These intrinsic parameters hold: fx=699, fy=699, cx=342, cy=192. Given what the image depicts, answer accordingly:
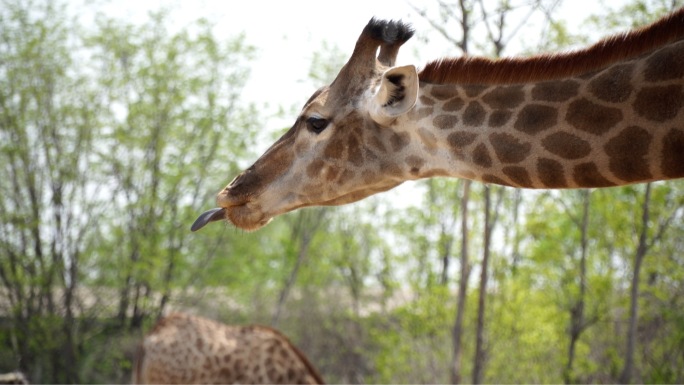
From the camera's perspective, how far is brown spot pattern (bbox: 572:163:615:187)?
2.64 metres

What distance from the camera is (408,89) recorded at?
289 cm

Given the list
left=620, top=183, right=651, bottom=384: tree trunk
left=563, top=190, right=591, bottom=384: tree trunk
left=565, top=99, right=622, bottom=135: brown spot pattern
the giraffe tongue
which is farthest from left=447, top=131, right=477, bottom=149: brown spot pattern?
left=563, top=190, right=591, bottom=384: tree trunk

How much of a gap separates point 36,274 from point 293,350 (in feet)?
24.5

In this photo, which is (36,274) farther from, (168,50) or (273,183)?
A: (273,183)

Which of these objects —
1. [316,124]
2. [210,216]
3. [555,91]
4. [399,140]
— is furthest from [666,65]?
[210,216]

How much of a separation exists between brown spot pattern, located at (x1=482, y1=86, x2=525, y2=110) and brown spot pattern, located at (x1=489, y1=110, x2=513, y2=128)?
2 centimetres

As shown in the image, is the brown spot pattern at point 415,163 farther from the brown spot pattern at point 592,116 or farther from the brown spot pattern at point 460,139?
the brown spot pattern at point 592,116

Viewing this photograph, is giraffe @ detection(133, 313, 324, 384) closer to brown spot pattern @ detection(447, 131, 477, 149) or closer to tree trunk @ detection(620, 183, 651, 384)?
tree trunk @ detection(620, 183, 651, 384)

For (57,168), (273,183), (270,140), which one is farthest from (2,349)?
(273,183)

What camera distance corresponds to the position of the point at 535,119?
9.14ft

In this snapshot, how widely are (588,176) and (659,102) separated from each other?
372mm

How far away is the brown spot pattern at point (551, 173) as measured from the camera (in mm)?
2743

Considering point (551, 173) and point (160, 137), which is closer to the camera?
point (551, 173)

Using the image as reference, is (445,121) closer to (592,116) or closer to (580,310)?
(592,116)
